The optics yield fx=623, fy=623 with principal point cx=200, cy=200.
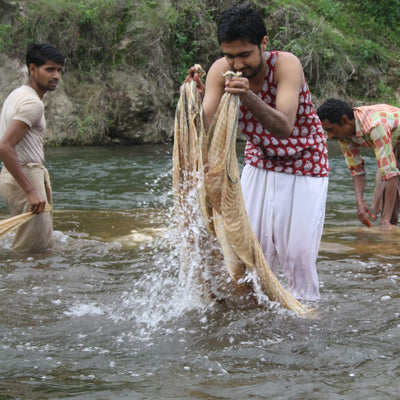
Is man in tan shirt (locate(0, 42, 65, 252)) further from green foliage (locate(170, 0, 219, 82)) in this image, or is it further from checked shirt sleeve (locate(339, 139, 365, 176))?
green foliage (locate(170, 0, 219, 82))

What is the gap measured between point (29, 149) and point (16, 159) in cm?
28

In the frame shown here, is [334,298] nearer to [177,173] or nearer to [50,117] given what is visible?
[177,173]

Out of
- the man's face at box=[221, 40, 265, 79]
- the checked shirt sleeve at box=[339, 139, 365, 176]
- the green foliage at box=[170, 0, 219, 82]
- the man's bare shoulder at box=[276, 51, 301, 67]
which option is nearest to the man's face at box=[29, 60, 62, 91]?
the man's face at box=[221, 40, 265, 79]

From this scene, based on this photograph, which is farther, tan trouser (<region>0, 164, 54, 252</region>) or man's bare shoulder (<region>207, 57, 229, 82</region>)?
tan trouser (<region>0, 164, 54, 252</region>)

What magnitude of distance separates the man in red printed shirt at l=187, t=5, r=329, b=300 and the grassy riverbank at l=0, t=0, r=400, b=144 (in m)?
11.3

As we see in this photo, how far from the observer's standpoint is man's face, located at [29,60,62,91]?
5.48m

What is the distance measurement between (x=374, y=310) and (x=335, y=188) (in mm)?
6451

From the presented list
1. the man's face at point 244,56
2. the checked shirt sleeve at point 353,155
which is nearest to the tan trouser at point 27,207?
the man's face at point 244,56

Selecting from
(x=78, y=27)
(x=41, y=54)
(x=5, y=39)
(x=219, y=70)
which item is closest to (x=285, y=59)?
(x=219, y=70)

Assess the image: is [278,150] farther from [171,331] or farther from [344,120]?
[344,120]

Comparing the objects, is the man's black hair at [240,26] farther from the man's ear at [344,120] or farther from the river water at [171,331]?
the man's ear at [344,120]

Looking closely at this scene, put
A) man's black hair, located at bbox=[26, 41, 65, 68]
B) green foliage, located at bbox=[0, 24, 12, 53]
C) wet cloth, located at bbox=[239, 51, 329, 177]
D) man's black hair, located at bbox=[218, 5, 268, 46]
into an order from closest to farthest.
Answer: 1. man's black hair, located at bbox=[218, 5, 268, 46]
2. wet cloth, located at bbox=[239, 51, 329, 177]
3. man's black hair, located at bbox=[26, 41, 65, 68]
4. green foliage, located at bbox=[0, 24, 12, 53]

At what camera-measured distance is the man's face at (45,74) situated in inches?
216

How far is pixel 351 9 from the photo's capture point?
2148 cm
